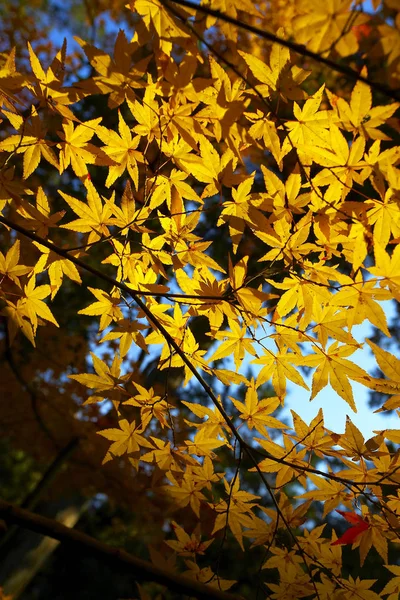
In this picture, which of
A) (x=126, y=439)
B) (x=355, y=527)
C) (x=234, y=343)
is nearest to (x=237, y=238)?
(x=234, y=343)

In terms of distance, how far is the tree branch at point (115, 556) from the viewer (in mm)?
962

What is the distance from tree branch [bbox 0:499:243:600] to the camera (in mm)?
962

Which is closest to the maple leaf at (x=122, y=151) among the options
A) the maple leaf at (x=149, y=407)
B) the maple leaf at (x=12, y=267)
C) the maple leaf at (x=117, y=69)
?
the maple leaf at (x=117, y=69)

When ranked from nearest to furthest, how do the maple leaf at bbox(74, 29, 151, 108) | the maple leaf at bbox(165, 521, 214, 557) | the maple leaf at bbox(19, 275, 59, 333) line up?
the maple leaf at bbox(74, 29, 151, 108) → the maple leaf at bbox(19, 275, 59, 333) → the maple leaf at bbox(165, 521, 214, 557)

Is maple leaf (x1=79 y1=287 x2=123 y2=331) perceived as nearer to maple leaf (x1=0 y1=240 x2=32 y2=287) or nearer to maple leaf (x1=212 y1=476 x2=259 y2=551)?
maple leaf (x1=0 y1=240 x2=32 y2=287)

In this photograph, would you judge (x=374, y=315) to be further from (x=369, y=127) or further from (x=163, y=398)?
(x=163, y=398)

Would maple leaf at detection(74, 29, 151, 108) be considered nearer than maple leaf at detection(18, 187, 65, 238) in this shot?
Yes

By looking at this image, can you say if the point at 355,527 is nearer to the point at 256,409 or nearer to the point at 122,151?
the point at 256,409

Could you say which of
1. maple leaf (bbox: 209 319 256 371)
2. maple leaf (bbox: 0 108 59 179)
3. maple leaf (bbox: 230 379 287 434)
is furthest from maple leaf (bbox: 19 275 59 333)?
maple leaf (bbox: 230 379 287 434)

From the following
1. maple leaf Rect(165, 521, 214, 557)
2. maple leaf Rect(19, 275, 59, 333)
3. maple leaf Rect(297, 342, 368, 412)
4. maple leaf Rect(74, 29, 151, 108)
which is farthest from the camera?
maple leaf Rect(165, 521, 214, 557)

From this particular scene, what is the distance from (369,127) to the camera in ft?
2.40

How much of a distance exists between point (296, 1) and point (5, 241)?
3.65 m

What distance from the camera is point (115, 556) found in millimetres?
992

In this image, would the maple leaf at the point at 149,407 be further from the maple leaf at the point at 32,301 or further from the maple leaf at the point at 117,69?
the maple leaf at the point at 117,69
